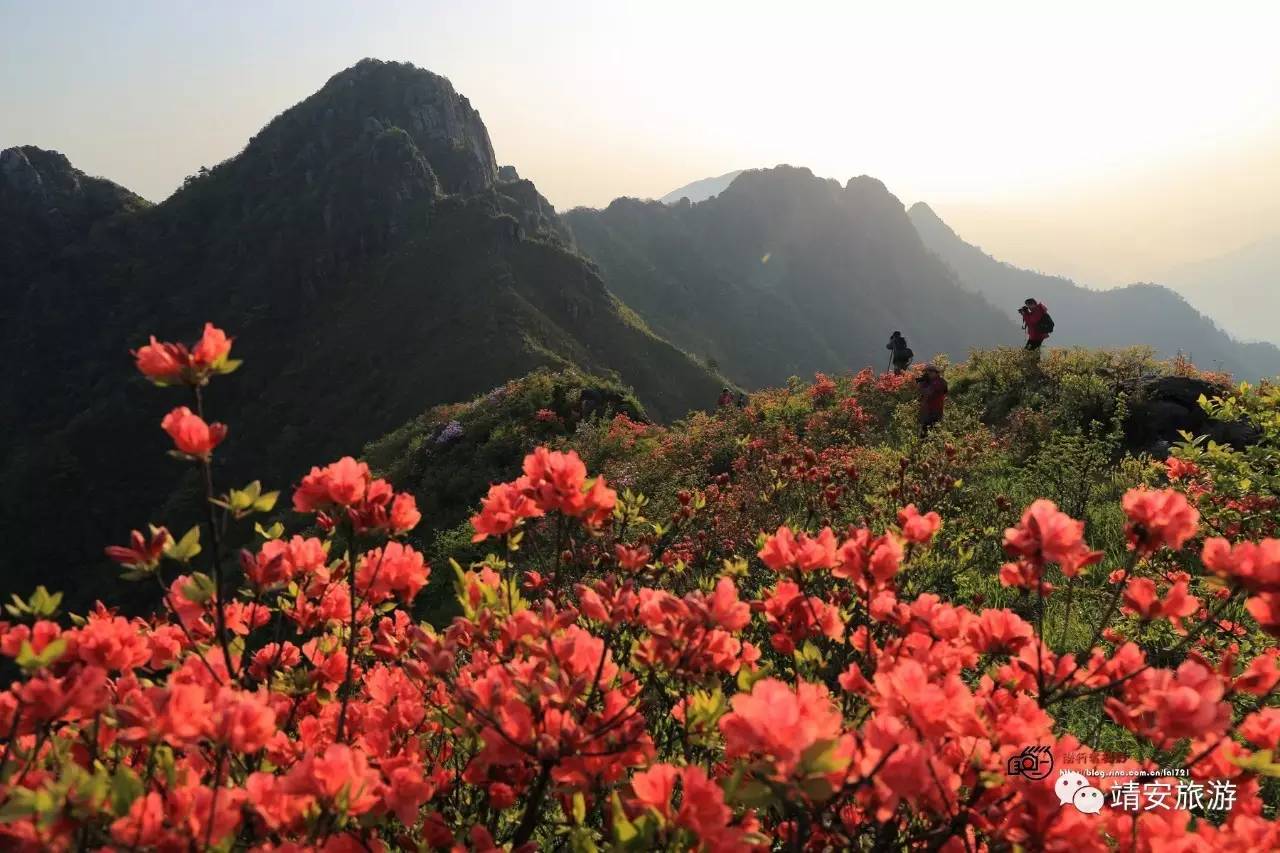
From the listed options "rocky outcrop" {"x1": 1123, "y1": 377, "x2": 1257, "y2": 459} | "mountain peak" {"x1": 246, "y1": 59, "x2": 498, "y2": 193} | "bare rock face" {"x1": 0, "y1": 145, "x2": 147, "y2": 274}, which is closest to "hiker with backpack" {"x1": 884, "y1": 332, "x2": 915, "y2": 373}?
"rocky outcrop" {"x1": 1123, "y1": 377, "x2": 1257, "y2": 459}

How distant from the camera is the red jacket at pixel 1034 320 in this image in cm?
1073

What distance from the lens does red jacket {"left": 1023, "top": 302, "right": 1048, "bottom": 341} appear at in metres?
10.7

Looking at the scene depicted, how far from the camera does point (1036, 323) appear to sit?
10750mm

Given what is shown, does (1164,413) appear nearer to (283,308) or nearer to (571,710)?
(571,710)

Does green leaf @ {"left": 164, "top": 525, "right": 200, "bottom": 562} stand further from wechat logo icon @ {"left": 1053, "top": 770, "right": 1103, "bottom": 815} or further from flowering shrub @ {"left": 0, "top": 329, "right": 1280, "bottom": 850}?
wechat logo icon @ {"left": 1053, "top": 770, "right": 1103, "bottom": 815}

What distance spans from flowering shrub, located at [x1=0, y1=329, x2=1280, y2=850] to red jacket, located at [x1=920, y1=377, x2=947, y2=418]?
6.63 meters

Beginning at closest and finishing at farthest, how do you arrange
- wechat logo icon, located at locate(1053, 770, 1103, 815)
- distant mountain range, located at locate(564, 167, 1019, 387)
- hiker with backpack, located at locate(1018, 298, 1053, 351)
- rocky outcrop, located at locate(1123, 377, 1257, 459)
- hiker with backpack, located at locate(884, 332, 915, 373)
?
wechat logo icon, located at locate(1053, 770, 1103, 815) → rocky outcrop, located at locate(1123, 377, 1257, 459) → hiker with backpack, located at locate(1018, 298, 1053, 351) → hiker with backpack, located at locate(884, 332, 915, 373) → distant mountain range, located at locate(564, 167, 1019, 387)

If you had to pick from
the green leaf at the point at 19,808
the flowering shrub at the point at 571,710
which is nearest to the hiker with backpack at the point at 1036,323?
the flowering shrub at the point at 571,710

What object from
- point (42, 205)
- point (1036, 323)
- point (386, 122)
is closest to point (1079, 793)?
point (1036, 323)

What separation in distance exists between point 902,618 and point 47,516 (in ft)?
185

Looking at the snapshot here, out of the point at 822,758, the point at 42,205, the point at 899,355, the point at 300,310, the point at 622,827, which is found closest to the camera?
the point at 822,758

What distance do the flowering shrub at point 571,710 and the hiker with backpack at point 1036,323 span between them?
9.97 meters

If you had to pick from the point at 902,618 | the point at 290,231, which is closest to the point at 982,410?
the point at 902,618

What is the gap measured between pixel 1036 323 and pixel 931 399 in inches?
150
